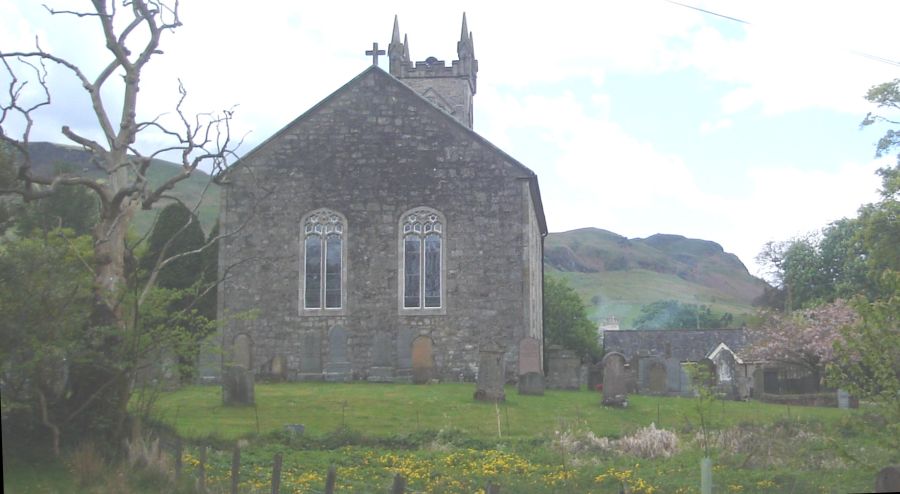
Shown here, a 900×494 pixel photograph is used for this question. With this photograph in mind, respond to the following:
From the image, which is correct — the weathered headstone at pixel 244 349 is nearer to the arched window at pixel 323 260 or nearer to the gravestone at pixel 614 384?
the arched window at pixel 323 260

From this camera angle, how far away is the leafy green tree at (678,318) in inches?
4380

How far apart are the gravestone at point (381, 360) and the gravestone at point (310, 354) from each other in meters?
1.78

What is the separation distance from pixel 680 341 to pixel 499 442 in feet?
156

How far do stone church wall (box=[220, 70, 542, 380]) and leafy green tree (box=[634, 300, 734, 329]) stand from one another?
7653 cm

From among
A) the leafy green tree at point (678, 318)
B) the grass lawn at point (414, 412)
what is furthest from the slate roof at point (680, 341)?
the leafy green tree at point (678, 318)

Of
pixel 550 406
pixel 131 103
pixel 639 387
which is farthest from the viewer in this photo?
pixel 639 387

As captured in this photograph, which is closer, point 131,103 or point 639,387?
point 131,103

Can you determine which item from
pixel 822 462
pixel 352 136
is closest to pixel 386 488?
pixel 822 462

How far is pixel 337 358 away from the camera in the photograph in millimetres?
32344

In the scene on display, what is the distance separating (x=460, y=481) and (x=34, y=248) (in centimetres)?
715

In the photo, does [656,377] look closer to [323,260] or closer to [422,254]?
[422,254]

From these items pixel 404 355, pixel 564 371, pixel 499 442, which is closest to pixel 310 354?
pixel 404 355

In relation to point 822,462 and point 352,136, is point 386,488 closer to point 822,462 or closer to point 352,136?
point 822,462

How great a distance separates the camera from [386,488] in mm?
14875
